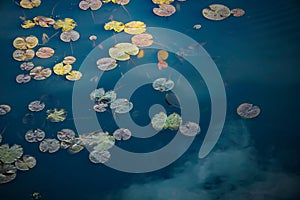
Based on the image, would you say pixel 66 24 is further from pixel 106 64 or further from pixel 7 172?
pixel 7 172

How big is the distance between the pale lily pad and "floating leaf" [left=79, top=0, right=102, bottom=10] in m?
1.04

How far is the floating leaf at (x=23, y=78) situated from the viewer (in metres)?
2.37

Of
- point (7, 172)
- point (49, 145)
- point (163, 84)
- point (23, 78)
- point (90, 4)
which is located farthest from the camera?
point (90, 4)

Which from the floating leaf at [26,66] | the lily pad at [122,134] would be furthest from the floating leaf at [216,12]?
the floating leaf at [26,66]

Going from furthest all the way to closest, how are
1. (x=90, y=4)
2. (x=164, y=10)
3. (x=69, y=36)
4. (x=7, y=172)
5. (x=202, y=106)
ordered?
(x=90, y=4)
(x=164, y=10)
(x=69, y=36)
(x=202, y=106)
(x=7, y=172)

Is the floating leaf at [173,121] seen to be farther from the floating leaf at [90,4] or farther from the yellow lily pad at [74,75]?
the floating leaf at [90,4]

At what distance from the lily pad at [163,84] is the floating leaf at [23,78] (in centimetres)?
95

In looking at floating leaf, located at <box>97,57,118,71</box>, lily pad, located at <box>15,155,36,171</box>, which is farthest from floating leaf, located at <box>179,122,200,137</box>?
lily pad, located at <box>15,155,36,171</box>

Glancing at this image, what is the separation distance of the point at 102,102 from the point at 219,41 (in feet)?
3.43

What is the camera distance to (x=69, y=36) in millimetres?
2598

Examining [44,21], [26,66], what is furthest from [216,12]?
[26,66]

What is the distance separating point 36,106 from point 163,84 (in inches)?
36.1

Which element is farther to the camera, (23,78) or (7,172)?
(23,78)

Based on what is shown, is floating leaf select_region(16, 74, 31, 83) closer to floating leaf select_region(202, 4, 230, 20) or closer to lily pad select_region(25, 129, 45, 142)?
lily pad select_region(25, 129, 45, 142)
